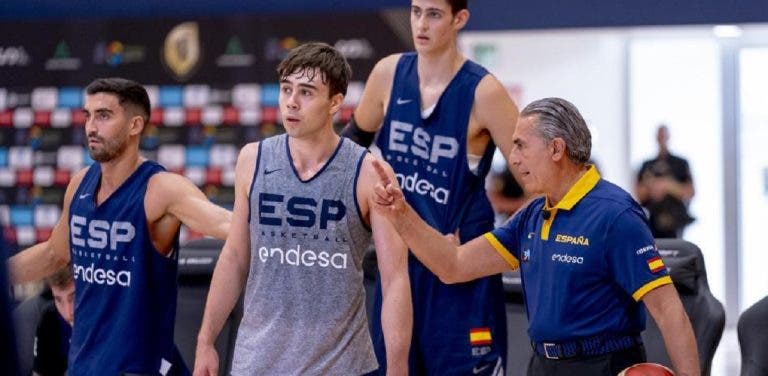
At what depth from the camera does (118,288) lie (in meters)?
4.60

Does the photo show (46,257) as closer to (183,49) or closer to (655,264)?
(655,264)

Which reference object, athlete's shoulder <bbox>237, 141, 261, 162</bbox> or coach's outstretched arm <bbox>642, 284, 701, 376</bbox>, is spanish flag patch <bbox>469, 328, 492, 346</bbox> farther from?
athlete's shoulder <bbox>237, 141, 261, 162</bbox>

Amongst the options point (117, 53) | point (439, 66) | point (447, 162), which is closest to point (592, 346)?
point (447, 162)

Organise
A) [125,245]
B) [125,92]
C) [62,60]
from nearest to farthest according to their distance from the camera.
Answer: [125,245] < [125,92] < [62,60]

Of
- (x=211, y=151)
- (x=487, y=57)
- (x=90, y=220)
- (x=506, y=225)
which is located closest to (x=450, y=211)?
(x=506, y=225)

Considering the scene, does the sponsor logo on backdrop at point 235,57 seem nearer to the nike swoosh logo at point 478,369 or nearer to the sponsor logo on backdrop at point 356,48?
the sponsor logo on backdrop at point 356,48

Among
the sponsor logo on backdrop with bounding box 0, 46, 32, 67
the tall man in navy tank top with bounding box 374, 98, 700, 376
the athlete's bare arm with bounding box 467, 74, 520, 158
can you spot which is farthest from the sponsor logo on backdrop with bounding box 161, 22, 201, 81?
the tall man in navy tank top with bounding box 374, 98, 700, 376

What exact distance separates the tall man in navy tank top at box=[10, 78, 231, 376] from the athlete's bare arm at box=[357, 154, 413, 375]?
836 millimetres

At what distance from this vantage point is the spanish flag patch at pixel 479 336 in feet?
14.9

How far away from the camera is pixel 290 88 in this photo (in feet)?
13.0

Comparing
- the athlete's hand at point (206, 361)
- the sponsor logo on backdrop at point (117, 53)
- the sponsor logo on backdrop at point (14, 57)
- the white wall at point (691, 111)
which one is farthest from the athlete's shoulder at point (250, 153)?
the white wall at point (691, 111)

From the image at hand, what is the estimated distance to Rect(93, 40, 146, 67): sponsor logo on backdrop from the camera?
8.85 metres

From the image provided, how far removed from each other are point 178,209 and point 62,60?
4653 millimetres

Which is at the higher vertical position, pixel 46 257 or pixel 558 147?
pixel 558 147
